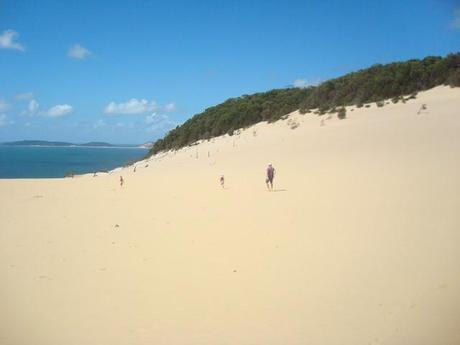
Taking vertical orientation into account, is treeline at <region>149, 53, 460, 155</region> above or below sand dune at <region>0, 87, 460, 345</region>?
above

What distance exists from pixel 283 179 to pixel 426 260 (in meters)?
13.2

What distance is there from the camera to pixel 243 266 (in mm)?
7023

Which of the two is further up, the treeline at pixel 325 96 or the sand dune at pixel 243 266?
the treeline at pixel 325 96

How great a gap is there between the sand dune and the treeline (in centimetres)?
2337

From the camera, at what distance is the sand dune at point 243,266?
4.91m

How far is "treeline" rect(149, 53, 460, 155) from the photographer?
36812mm

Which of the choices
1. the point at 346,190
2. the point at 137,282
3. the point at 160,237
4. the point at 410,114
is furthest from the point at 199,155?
the point at 137,282

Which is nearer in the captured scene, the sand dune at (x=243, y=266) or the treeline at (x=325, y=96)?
the sand dune at (x=243, y=266)

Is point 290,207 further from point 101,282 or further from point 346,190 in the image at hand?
point 101,282

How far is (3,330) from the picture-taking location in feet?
16.3

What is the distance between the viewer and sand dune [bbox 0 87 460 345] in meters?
4.91

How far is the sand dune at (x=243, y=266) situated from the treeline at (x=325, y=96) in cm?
2337

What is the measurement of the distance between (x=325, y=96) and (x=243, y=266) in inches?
1561

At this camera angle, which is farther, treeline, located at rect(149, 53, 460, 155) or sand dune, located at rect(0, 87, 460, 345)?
treeline, located at rect(149, 53, 460, 155)
